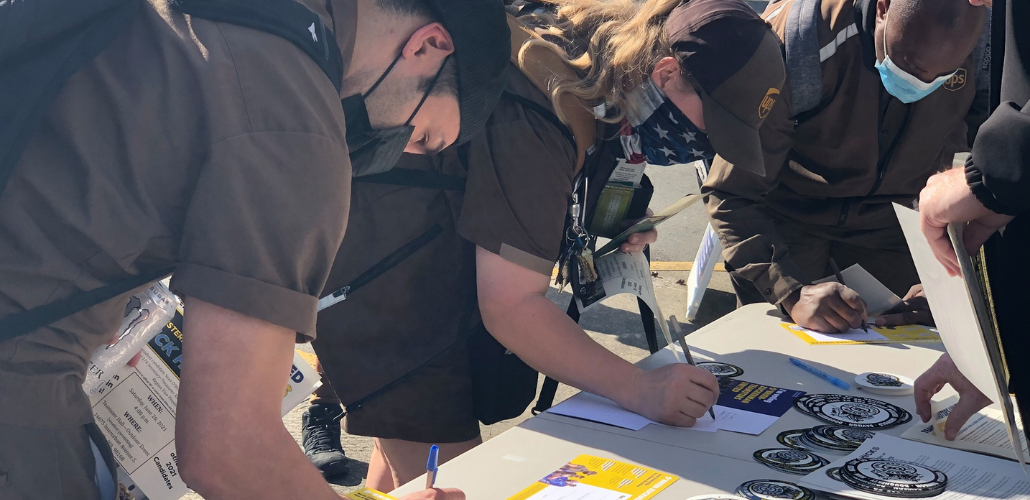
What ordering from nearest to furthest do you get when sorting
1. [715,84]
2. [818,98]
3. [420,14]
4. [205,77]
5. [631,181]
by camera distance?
[205,77] → [420,14] → [715,84] → [631,181] → [818,98]

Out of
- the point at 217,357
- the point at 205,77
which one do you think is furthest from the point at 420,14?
the point at 217,357

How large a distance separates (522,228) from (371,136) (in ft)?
1.81

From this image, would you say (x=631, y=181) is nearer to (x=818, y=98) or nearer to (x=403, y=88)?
(x=818, y=98)

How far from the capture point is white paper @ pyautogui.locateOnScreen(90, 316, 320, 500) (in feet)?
4.32

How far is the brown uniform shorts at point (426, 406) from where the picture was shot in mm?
1915

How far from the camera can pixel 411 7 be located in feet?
3.49

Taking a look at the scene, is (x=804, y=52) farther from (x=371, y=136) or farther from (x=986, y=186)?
(x=371, y=136)

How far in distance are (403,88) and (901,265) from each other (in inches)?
83.8

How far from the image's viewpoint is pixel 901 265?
272cm

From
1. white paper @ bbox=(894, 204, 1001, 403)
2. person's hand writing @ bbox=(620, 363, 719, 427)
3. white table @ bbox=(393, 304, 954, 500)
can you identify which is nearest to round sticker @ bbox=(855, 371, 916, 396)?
white table @ bbox=(393, 304, 954, 500)

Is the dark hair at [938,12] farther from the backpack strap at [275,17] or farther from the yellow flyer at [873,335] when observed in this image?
the backpack strap at [275,17]

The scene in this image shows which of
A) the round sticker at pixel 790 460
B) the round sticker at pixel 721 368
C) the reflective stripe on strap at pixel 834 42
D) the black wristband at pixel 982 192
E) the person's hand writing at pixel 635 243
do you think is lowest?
the round sticker at pixel 721 368

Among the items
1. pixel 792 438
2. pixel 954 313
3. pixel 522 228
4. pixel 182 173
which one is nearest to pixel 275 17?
pixel 182 173

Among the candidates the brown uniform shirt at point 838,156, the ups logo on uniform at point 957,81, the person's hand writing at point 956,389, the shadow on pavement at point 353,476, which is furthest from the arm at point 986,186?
the shadow on pavement at point 353,476
